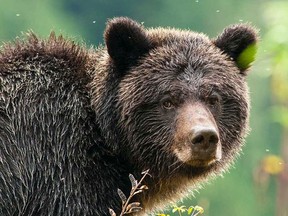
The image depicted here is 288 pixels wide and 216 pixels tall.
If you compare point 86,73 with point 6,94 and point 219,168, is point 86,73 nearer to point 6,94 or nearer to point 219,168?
point 6,94

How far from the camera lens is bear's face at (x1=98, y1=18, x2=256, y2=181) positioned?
8.45 meters

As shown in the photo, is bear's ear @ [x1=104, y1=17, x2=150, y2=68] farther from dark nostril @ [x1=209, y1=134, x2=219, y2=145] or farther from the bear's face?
dark nostril @ [x1=209, y1=134, x2=219, y2=145]

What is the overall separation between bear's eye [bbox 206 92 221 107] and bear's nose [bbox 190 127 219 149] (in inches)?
22.6

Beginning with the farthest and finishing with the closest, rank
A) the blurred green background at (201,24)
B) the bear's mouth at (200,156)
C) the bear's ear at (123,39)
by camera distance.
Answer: the blurred green background at (201,24) → the bear's ear at (123,39) → the bear's mouth at (200,156)

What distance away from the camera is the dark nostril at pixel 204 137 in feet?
26.0

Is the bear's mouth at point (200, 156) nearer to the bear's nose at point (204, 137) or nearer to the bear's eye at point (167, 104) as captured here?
the bear's nose at point (204, 137)

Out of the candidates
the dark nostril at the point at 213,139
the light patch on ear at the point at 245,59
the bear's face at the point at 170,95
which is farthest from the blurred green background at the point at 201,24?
the dark nostril at the point at 213,139

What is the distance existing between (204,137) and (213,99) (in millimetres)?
679

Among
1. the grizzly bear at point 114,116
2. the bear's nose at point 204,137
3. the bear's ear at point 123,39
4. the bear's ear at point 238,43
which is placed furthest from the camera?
the bear's ear at point 238,43

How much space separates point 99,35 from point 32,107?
28.7 m

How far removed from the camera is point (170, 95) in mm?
8516

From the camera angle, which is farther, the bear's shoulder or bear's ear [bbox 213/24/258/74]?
bear's ear [bbox 213/24/258/74]

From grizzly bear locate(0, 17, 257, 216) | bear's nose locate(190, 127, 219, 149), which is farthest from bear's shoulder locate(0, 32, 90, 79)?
bear's nose locate(190, 127, 219, 149)

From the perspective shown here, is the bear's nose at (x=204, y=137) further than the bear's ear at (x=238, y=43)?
No
